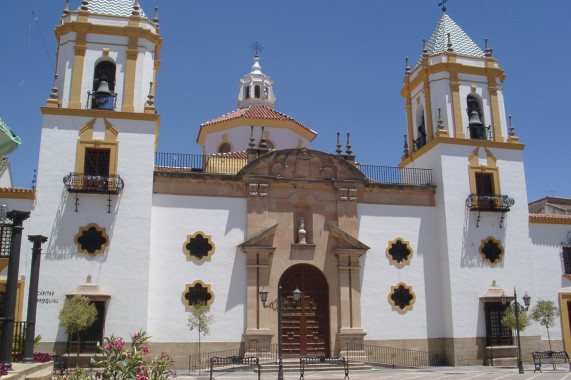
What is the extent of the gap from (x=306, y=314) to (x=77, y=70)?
509 inches

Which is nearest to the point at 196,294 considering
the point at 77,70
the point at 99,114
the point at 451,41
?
the point at 99,114

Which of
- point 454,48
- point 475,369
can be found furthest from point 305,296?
point 454,48

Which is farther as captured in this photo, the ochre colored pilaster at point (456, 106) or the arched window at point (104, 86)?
the ochre colored pilaster at point (456, 106)

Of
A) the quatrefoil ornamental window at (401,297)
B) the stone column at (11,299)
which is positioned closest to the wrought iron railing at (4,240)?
the stone column at (11,299)

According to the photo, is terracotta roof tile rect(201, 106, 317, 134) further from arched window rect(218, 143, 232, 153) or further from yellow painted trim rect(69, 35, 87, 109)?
yellow painted trim rect(69, 35, 87, 109)

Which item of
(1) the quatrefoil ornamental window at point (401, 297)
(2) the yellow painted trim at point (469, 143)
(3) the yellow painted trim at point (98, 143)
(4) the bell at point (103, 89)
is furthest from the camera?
(2) the yellow painted trim at point (469, 143)

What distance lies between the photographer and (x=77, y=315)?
18.5 metres

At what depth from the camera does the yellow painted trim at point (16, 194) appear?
20438 mm

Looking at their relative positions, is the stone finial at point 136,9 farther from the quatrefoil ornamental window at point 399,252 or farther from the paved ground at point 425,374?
the paved ground at point 425,374

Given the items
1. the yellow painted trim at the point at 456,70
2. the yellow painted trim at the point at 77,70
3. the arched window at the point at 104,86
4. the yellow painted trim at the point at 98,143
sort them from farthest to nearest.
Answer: the yellow painted trim at the point at 456,70 < the arched window at the point at 104,86 < the yellow painted trim at the point at 77,70 < the yellow painted trim at the point at 98,143

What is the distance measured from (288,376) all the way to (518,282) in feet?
36.4

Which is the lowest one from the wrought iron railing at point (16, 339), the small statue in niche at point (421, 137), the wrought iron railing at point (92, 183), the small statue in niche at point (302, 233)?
the wrought iron railing at point (16, 339)

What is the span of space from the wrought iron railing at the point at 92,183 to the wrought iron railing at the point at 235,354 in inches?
263

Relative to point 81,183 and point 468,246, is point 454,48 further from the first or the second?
point 81,183
